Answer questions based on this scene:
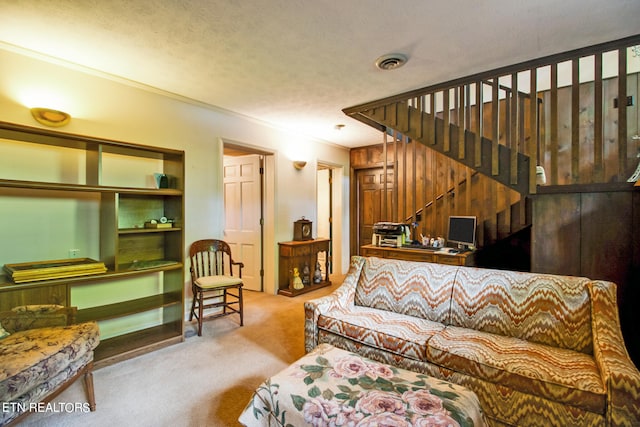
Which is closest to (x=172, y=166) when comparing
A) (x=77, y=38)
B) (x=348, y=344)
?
(x=77, y=38)

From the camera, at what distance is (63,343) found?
170 cm

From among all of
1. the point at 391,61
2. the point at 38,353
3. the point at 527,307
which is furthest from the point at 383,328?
the point at 391,61

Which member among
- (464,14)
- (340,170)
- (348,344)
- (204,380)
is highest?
(464,14)

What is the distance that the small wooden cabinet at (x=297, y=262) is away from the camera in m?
4.27

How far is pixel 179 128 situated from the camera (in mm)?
3207

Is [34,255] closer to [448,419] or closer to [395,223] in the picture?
[448,419]

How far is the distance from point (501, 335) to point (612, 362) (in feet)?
1.90

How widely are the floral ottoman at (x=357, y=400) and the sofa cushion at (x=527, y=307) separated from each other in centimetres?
79

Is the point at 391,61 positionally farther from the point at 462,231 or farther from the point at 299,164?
the point at 299,164

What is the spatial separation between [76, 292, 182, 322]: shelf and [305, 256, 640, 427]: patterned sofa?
147 cm

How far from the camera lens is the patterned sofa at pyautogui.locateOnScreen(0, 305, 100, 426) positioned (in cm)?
141

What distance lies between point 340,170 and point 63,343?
4679 millimetres

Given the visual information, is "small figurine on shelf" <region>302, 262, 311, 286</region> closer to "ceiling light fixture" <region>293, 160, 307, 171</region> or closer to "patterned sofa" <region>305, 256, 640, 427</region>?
"ceiling light fixture" <region>293, 160, 307, 171</region>

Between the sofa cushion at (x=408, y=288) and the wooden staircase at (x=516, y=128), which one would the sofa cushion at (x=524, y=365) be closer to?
the sofa cushion at (x=408, y=288)
